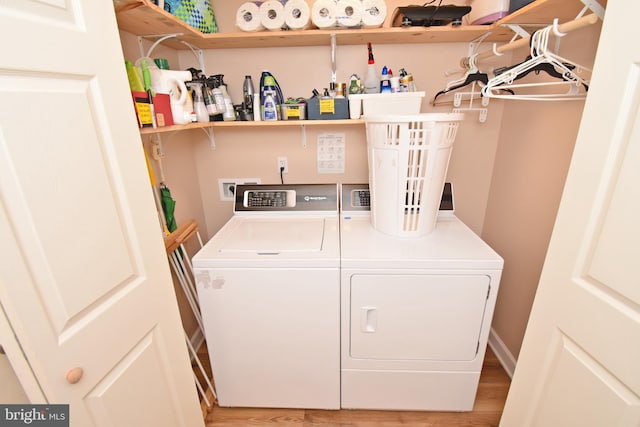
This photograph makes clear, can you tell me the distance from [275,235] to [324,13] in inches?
47.1

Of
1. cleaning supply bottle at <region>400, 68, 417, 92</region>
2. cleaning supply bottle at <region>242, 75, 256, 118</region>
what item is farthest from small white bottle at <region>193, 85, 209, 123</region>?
cleaning supply bottle at <region>400, 68, 417, 92</region>

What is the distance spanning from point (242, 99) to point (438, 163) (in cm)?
132

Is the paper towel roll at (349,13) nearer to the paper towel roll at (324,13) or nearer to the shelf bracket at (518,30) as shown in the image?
the paper towel roll at (324,13)

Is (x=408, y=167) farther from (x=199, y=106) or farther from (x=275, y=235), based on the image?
(x=199, y=106)

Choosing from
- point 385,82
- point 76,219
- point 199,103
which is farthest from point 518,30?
point 76,219

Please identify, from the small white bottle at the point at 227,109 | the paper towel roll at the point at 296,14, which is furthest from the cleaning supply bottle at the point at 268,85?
the paper towel roll at the point at 296,14

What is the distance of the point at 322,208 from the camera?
1.86 metres

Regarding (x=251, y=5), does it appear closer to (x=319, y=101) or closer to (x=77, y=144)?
(x=319, y=101)

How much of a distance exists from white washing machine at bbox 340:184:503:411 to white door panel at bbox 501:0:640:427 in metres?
0.41

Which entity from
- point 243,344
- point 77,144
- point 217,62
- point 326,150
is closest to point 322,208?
point 326,150

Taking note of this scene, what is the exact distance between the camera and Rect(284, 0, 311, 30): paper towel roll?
1.52m

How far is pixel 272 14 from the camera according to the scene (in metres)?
1.54

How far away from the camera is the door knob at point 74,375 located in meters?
0.71

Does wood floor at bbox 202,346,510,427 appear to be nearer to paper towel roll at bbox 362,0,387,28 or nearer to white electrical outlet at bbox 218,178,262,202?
white electrical outlet at bbox 218,178,262,202
